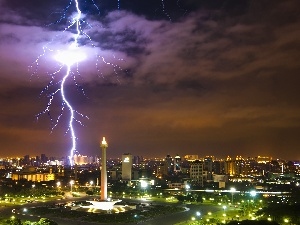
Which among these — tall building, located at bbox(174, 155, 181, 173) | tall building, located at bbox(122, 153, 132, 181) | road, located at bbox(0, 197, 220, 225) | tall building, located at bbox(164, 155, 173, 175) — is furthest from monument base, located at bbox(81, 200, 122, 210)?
tall building, located at bbox(174, 155, 181, 173)

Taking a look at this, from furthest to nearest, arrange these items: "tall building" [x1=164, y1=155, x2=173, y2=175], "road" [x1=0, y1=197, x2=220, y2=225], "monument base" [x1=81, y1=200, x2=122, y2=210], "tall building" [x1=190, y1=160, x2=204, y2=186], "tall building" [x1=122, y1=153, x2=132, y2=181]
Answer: "tall building" [x1=164, y1=155, x2=173, y2=175] < "tall building" [x1=122, y1=153, x2=132, y2=181] < "tall building" [x1=190, y1=160, x2=204, y2=186] < "monument base" [x1=81, y1=200, x2=122, y2=210] < "road" [x1=0, y1=197, x2=220, y2=225]

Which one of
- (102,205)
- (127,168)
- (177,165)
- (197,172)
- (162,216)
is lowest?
(162,216)

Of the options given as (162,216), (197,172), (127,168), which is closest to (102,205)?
(162,216)

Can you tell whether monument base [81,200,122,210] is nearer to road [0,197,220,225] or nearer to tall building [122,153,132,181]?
road [0,197,220,225]

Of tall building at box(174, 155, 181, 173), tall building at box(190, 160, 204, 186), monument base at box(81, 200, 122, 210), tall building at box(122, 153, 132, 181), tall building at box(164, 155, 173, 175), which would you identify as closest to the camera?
monument base at box(81, 200, 122, 210)

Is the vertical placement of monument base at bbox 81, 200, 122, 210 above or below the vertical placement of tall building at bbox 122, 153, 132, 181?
below

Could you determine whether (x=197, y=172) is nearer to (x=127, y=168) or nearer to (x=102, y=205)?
(x=127, y=168)

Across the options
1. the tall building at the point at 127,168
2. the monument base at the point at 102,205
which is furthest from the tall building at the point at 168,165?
the monument base at the point at 102,205

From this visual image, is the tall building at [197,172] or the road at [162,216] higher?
the tall building at [197,172]

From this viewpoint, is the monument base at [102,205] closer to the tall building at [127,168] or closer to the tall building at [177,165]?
the tall building at [127,168]

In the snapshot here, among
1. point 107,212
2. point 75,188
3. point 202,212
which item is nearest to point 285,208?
point 202,212

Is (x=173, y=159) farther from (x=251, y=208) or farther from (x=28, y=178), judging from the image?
(x=251, y=208)
